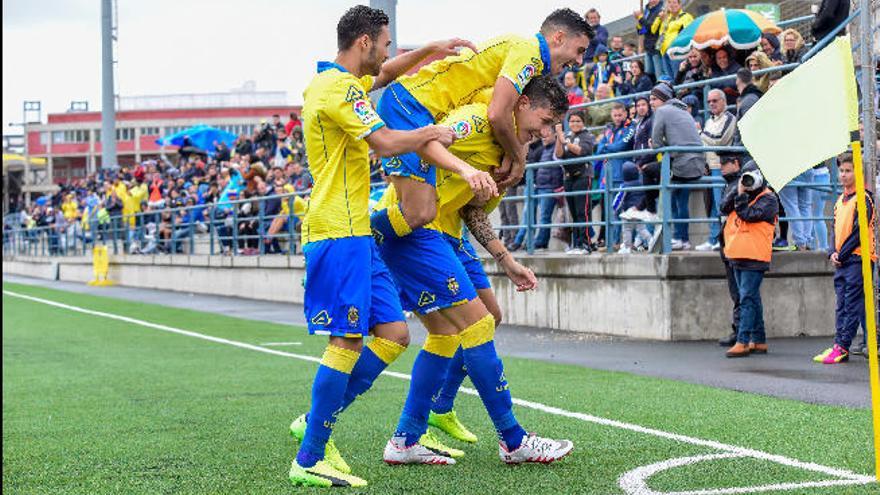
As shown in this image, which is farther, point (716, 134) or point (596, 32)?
point (596, 32)

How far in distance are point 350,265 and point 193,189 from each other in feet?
101

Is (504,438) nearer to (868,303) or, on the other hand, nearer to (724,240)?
(868,303)

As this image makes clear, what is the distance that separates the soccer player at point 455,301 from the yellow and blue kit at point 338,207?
0.46 meters

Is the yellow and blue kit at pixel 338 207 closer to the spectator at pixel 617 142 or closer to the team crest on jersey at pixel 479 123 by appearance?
the team crest on jersey at pixel 479 123

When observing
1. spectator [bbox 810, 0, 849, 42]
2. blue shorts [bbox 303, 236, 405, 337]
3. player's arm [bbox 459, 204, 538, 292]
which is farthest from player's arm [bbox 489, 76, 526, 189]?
spectator [bbox 810, 0, 849, 42]

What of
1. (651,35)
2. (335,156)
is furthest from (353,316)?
(651,35)

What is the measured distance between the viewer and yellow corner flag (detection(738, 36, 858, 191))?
506cm

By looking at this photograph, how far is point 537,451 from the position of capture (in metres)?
5.73

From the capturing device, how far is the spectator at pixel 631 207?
1496 centimetres

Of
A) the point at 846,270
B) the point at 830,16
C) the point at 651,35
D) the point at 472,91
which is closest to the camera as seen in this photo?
the point at 472,91

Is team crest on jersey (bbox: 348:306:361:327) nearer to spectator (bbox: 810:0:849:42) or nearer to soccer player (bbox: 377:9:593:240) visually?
soccer player (bbox: 377:9:593:240)

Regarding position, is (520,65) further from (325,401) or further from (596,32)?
(596,32)

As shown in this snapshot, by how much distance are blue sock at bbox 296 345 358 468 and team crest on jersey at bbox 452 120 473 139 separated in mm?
1241

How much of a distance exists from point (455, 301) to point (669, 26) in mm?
13511
